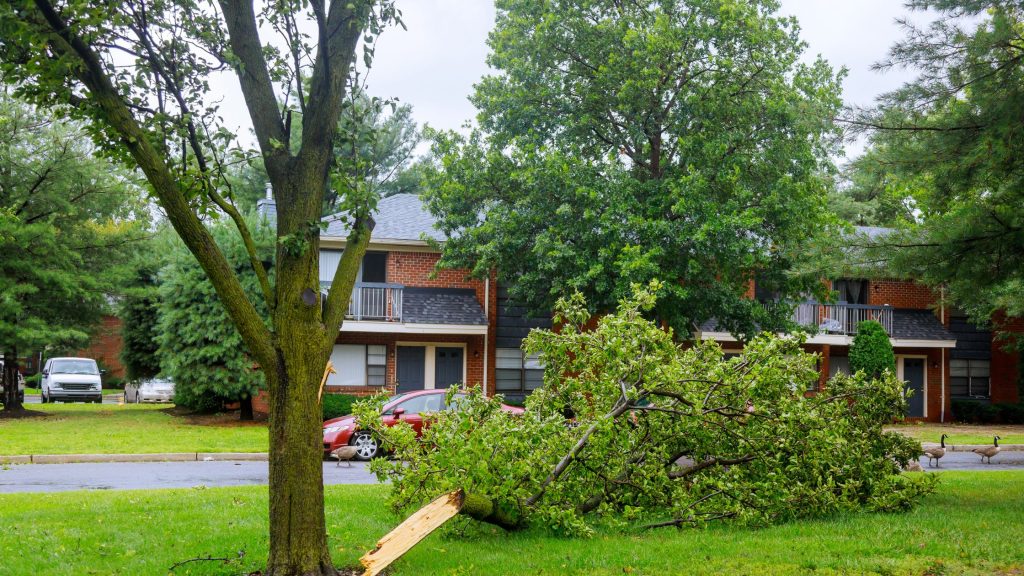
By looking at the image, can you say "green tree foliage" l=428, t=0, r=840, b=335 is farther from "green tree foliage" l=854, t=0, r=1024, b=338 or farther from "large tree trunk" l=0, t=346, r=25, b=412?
"large tree trunk" l=0, t=346, r=25, b=412

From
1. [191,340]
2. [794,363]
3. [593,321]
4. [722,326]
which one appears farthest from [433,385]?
[794,363]

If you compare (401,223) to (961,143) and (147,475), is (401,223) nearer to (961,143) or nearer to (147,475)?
(147,475)

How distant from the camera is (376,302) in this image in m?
25.2

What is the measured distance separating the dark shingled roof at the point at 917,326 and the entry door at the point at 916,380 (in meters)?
1.31

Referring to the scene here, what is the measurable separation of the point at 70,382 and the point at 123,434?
1594cm

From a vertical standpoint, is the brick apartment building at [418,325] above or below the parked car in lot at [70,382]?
above

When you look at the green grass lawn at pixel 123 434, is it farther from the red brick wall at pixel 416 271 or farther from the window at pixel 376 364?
the red brick wall at pixel 416 271

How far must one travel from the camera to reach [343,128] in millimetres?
6977

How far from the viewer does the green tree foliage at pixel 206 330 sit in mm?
22047

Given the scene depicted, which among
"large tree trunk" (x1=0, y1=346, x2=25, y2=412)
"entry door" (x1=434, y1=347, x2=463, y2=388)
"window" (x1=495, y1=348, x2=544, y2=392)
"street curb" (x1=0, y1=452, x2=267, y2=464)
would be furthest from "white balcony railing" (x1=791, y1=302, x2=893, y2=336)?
"large tree trunk" (x1=0, y1=346, x2=25, y2=412)

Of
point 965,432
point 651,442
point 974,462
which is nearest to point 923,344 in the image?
point 965,432

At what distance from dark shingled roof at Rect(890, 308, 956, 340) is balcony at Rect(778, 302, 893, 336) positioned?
0.59 metres

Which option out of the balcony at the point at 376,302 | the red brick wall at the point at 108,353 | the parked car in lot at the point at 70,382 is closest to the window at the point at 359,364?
the balcony at the point at 376,302

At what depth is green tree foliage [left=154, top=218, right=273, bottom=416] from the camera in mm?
22047
